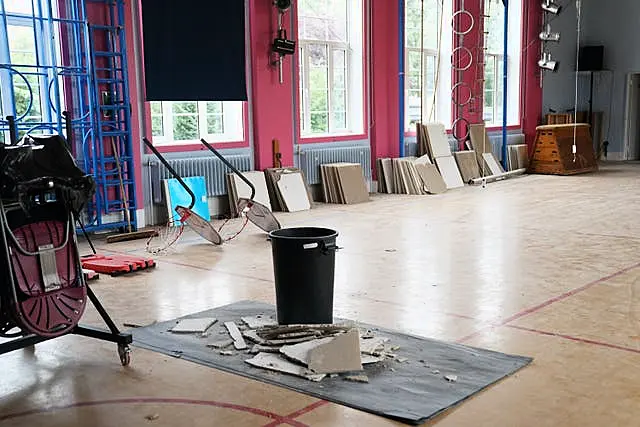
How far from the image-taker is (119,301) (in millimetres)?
4984

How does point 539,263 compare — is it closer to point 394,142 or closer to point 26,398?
point 26,398

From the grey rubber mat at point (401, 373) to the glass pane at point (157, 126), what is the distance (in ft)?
15.6

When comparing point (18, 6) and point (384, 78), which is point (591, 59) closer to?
point (384, 78)

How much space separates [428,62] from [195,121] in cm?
499

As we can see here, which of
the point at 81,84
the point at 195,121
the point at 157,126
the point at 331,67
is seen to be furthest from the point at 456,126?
the point at 81,84

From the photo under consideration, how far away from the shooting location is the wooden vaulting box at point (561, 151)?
44.0 ft

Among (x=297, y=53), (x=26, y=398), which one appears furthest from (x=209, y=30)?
(x=26, y=398)

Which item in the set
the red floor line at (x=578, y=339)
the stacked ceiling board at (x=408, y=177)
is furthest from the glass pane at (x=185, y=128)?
the red floor line at (x=578, y=339)

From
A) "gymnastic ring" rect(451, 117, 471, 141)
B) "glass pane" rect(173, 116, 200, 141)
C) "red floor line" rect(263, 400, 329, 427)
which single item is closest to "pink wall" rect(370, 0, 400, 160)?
"gymnastic ring" rect(451, 117, 471, 141)

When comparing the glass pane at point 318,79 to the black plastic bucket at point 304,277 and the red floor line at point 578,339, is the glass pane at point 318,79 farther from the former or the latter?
the red floor line at point 578,339

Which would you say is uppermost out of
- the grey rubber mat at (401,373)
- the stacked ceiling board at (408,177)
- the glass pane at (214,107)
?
the glass pane at (214,107)

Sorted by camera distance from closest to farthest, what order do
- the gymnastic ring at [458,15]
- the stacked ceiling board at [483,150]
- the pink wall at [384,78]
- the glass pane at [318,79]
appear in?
the glass pane at [318,79] < the pink wall at [384,78] < the gymnastic ring at [458,15] < the stacked ceiling board at [483,150]

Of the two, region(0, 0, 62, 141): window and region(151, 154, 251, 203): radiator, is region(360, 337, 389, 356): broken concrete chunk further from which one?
region(151, 154, 251, 203): radiator

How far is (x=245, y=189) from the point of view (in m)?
9.06
